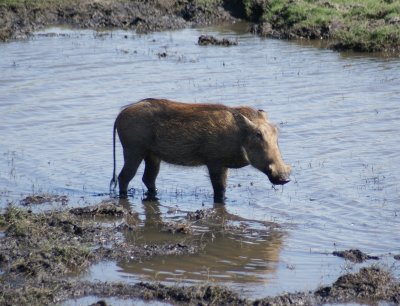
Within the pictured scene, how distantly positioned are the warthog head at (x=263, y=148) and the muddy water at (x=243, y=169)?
0.35m

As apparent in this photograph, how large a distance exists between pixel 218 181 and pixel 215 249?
1.52 m

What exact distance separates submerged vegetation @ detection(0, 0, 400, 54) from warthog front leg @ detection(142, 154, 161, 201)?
23.1 ft

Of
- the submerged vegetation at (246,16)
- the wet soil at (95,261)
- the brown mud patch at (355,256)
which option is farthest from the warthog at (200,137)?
the submerged vegetation at (246,16)

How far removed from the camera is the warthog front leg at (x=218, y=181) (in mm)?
8828

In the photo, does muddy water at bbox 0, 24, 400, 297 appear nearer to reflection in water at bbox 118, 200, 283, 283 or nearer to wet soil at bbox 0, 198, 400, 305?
reflection in water at bbox 118, 200, 283, 283

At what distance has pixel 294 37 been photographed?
55.7 ft

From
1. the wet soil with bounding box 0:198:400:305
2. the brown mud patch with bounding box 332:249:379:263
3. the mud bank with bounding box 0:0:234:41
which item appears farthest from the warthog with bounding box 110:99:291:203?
the mud bank with bounding box 0:0:234:41

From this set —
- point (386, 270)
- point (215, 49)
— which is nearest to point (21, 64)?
point (215, 49)

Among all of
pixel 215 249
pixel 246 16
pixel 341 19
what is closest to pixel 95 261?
pixel 215 249

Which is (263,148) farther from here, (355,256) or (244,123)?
(355,256)

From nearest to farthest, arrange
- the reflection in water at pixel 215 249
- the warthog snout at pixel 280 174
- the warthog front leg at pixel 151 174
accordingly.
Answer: the reflection in water at pixel 215 249 → the warthog snout at pixel 280 174 → the warthog front leg at pixel 151 174

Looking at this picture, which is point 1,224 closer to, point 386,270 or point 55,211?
point 55,211

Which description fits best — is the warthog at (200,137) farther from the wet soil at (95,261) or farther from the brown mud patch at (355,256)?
the brown mud patch at (355,256)

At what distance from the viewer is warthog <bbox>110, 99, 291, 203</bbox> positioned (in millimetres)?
8703
